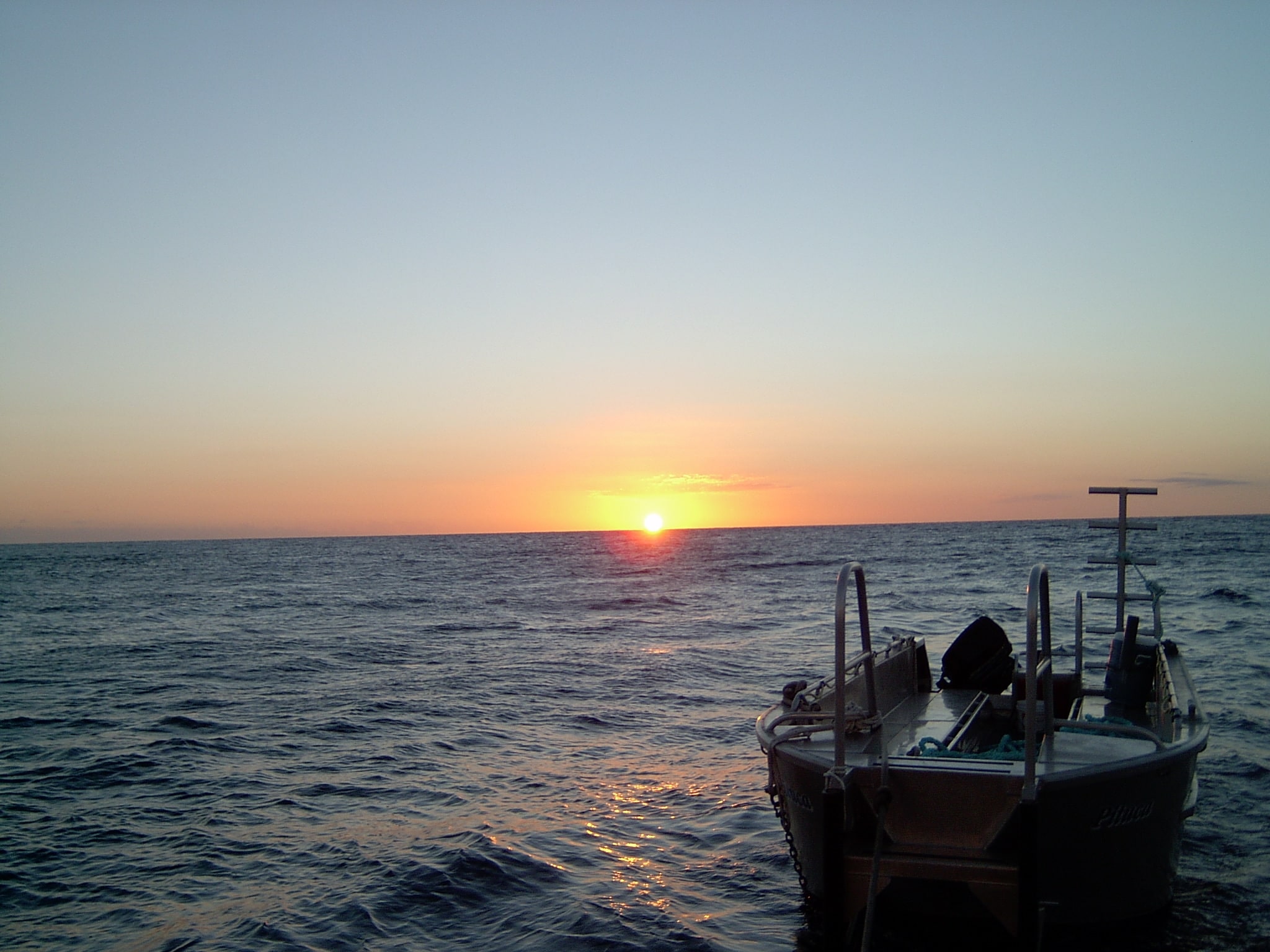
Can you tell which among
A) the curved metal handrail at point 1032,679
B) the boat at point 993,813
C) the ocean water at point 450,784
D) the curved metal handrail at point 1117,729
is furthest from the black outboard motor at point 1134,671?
the curved metal handrail at point 1032,679

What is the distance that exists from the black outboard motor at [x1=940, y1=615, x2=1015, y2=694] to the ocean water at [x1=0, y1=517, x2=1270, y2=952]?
2372mm

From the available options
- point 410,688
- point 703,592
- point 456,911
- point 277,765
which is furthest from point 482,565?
point 456,911

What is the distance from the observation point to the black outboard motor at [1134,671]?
1066 centimetres

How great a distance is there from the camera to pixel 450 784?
11.9 meters

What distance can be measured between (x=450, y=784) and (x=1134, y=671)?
816 centimetres

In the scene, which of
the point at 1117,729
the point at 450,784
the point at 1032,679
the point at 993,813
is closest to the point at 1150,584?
the point at 1117,729

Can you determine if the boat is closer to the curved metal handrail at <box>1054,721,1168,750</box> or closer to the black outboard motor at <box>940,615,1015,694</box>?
the curved metal handrail at <box>1054,721,1168,750</box>

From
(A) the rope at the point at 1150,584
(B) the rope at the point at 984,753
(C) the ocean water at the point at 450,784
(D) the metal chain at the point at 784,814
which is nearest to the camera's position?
(B) the rope at the point at 984,753

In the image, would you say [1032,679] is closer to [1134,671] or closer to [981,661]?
[981,661]

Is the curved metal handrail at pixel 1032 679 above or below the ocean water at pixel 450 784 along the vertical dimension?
above

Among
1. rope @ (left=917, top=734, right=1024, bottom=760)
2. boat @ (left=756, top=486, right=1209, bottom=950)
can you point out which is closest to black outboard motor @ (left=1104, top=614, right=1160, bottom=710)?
boat @ (left=756, top=486, right=1209, bottom=950)

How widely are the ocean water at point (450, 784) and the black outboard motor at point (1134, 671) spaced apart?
1.36 m

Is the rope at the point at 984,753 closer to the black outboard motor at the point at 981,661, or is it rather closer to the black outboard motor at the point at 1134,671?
the black outboard motor at the point at 981,661

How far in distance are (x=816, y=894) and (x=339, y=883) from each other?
451 centimetres
